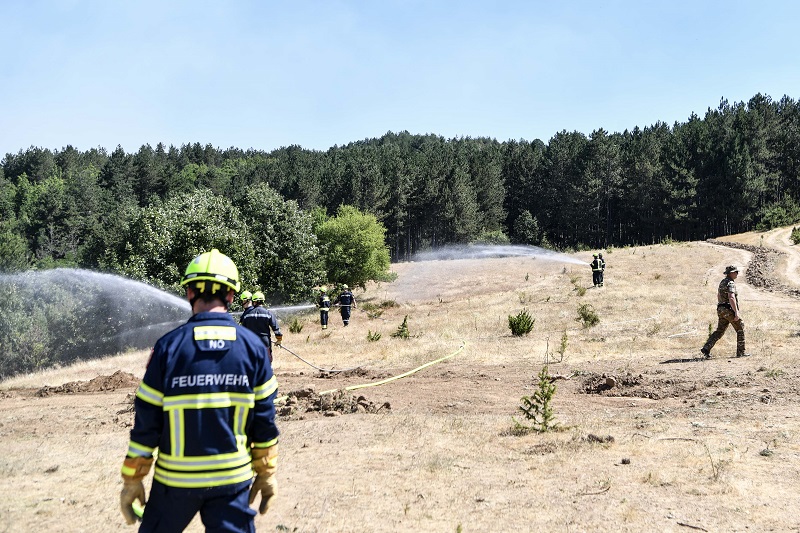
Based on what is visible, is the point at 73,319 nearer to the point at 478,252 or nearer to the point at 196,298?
the point at 196,298

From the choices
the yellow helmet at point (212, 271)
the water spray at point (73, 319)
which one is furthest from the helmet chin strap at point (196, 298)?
the water spray at point (73, 319)

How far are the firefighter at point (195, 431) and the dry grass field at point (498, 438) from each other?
242 centimetres

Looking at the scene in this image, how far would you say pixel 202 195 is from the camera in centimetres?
3400

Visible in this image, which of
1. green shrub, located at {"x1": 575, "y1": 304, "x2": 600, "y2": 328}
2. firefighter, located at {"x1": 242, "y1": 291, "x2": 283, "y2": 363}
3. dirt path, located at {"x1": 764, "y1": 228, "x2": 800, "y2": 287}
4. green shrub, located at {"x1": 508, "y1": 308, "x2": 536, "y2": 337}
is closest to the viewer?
firefighter, located at {"x1": 242, "y1": 291, "x2": 283, "y2": 363}

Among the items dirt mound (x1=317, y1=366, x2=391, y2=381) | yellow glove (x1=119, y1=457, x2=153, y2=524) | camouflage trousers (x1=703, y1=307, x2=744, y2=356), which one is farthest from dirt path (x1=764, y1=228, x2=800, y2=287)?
yellow glove (x1=119, y1=457, x2=153, y2=524)

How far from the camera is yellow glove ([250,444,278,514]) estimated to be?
371 cm

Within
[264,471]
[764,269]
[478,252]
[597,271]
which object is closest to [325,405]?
[264,471]

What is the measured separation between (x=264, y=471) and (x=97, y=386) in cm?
1400

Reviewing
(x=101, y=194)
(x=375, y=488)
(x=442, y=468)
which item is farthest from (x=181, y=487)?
(x=101, y=194)

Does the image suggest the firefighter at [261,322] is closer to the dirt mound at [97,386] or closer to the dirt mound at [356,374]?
the dirt mound at [356,374]

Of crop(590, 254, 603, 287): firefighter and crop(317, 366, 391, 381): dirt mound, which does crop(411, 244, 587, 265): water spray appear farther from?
crop(317, 366, 391, 381): dirt mound

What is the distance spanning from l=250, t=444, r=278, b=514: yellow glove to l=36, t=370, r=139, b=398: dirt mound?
13.4 metres

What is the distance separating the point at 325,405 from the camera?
1101 cm

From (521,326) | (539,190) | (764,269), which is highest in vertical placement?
(539,190)
